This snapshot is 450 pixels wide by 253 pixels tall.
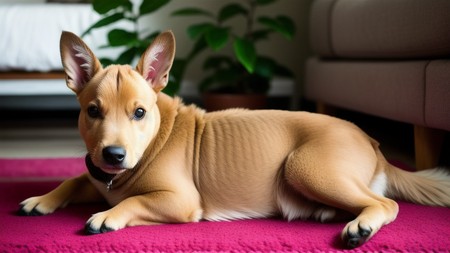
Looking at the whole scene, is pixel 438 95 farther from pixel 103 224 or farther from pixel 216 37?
pixel 216 37

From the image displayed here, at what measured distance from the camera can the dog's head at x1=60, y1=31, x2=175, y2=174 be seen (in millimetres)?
1398

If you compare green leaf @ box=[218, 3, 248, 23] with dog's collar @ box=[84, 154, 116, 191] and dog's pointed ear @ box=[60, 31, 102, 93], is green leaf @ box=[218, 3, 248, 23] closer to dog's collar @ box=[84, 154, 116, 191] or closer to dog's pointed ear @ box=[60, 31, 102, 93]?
dog's pointed ear @ box=[60, 31, 102, 93]

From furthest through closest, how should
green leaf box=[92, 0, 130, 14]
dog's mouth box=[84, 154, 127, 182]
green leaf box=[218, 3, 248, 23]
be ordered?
1. green leaf box=[218, 3, 248, 23]
2. green leaf box=[92, 0, 130, 14]
3. dog's mouth box=[84, 154, 127, 182]

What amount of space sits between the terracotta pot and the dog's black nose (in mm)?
2163

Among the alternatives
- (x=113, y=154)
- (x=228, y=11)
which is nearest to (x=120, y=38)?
(x=228, y=11)

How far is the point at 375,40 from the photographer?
2.32 metres

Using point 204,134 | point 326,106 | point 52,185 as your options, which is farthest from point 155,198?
point 326,106

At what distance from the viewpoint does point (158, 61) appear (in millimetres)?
1605

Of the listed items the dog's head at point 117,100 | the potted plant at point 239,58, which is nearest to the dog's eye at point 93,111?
the dog's head at point 117,100

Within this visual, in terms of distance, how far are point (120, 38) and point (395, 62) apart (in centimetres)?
145

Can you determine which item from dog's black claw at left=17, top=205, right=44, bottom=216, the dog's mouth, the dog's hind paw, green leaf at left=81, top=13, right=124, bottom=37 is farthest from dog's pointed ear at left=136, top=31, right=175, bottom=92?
green leaf at left=81, top=13, right=124, bottom=37

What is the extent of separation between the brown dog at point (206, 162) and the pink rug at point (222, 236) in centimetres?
5

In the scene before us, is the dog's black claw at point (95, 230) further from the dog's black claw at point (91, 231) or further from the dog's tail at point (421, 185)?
the dog's tail at point (421, 185)

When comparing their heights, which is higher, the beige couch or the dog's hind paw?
the beige couch
